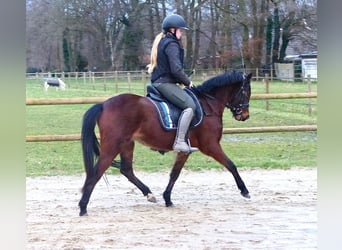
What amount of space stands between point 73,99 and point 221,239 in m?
1.08

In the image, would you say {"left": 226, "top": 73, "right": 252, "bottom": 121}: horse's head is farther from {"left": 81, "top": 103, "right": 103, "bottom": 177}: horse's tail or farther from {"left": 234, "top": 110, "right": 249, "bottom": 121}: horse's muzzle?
{"left": 81, "top": 103, "right": 103, "bottom": 177}: horse's tail

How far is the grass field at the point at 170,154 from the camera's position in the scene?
276 cm

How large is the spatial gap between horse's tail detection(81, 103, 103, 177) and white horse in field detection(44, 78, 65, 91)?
0.19 meters

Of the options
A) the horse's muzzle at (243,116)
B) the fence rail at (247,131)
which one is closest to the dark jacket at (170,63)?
the horse's muzzle at (243,116)

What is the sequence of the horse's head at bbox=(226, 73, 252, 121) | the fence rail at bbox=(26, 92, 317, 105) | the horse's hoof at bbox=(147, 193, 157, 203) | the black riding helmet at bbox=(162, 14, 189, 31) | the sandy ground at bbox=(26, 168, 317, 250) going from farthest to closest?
the horse's hoof at bbox=(147, 193, 157, 203)
the horse's head at bbox=(226, 73, 252, 121)
the fence rail at bbox=(26, 92, 317, 105)
the black riding helmet at bbox=(162, 14, 189, 31)
the sandy ground at bbox=(26, 168, 317, 250)

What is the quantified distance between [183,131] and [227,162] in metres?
0.32

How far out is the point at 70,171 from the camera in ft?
10.7

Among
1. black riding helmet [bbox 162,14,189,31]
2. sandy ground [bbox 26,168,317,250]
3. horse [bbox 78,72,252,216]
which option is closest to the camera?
sandy ground [bbox 26,168,317,250]

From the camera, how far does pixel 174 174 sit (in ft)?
10.1

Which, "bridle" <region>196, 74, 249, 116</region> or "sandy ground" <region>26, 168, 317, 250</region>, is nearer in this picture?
"sandy ground" <region>26, 168, 317, 250</region>

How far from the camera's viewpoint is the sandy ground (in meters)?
2.38

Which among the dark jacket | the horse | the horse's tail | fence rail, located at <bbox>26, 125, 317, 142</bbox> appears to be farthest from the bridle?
the horse's tail

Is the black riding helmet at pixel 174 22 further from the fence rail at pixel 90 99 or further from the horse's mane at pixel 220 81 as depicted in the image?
the fence rail at pixel 90 99

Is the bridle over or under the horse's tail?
over
